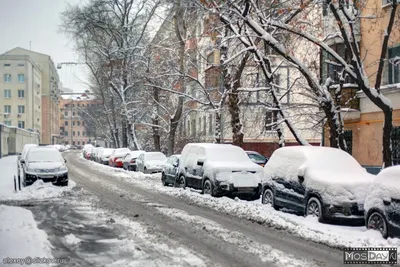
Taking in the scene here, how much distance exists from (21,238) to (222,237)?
3.73 m

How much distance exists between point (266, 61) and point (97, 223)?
34.6 ft

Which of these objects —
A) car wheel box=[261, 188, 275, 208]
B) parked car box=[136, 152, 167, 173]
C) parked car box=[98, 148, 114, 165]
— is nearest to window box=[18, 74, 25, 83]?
parked car box=[98, 148, 114, 165]

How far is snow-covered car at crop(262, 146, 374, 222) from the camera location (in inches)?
415

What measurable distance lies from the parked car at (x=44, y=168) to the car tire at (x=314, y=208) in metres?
11.3

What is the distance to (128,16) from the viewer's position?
39.6 m

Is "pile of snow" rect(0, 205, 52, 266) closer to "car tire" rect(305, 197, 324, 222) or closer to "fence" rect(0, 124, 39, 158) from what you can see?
"car tire" rect(305, 197, 324, 222)

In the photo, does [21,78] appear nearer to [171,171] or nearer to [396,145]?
[171,171]

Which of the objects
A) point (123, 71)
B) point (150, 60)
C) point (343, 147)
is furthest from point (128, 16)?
point (343, 147)

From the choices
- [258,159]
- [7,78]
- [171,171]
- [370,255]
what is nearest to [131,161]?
[258,159]

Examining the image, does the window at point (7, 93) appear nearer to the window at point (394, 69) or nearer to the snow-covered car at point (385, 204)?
the window at point (394, 69)

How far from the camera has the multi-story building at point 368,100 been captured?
18.7m

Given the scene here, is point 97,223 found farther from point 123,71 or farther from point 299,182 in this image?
point 123,71

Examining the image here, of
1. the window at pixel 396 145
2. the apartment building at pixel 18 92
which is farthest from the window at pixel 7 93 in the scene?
the window at pixel 396 145

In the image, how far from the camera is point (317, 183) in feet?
36.5
